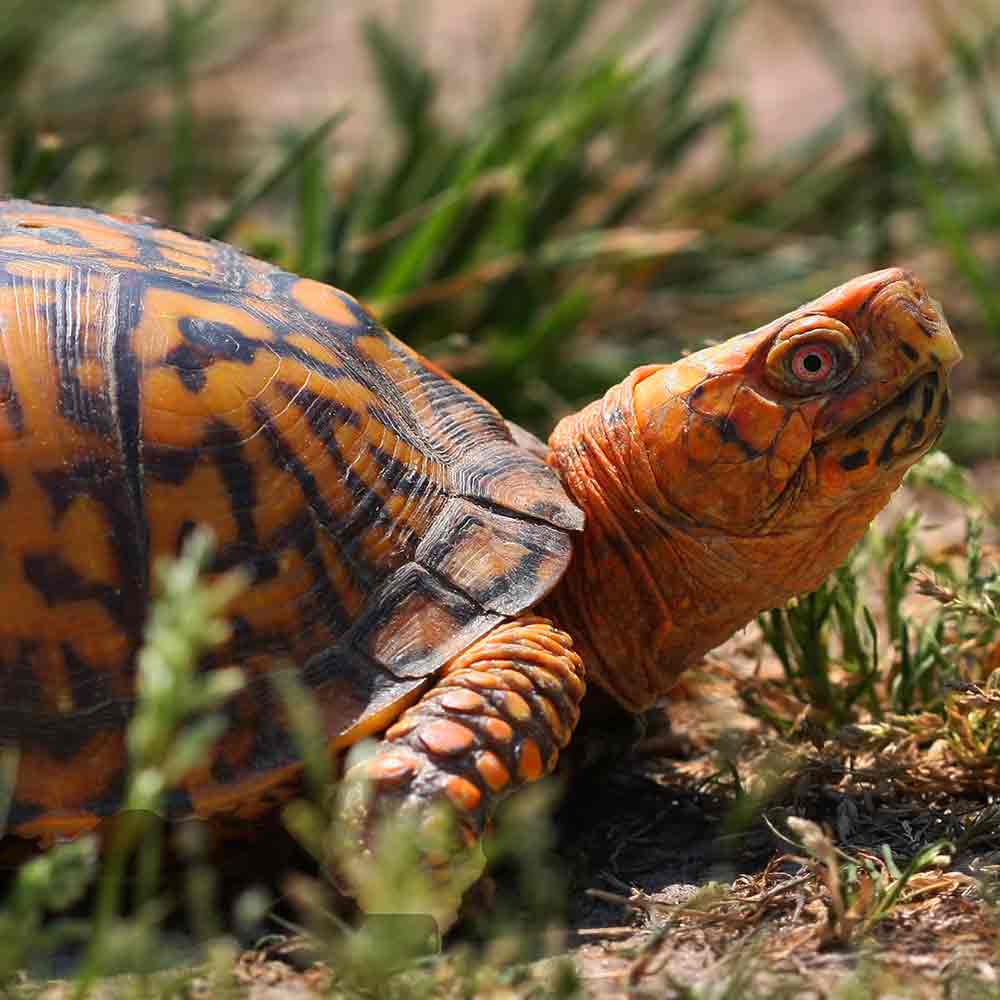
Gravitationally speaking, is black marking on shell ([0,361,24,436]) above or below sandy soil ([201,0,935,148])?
below

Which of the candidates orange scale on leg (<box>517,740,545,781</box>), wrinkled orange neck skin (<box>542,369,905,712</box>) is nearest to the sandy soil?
wrinkled orange neck skin (<box>542,369,905,712</box>)

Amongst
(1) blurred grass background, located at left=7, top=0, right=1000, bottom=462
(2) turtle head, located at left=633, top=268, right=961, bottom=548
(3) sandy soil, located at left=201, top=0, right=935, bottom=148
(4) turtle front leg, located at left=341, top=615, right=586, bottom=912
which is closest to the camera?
(4) turtle front leg, located at left=341, top=615, right=586, bottom=912

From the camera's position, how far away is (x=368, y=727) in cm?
222

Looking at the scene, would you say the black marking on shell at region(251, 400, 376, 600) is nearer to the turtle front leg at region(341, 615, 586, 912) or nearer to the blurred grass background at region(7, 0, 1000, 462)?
the turtle front leg at region(341, 615, 586, 912)

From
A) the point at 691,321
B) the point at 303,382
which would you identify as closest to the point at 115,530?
the point at 303,382

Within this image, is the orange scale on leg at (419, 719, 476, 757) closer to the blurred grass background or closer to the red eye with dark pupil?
the red eye with dark pupil

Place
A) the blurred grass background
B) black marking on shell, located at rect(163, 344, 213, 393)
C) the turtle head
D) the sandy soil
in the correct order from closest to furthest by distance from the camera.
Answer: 1. black marking on shell, located at rect(163, 344, 213, 393)
2. the turtle head
3. the blurred grass background
4. the sandy soil

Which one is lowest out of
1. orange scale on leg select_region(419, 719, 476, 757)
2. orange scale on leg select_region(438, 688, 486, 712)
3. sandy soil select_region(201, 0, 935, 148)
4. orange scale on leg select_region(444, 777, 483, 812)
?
orange scale on leg select_region(444, 777, 483, 812)

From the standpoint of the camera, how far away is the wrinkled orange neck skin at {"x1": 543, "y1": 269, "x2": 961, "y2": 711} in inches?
95.6

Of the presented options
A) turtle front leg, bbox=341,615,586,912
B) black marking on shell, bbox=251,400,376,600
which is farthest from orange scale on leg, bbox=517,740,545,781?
black marking on shell, bbox=251,400,376,600

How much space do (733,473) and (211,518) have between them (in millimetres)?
850

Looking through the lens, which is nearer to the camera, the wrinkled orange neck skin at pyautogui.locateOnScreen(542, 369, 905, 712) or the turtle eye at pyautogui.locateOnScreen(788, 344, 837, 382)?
the turtle eye at pyautogui.locateOnScreen(788, 344, 837, 382)

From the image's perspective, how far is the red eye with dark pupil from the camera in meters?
2.43

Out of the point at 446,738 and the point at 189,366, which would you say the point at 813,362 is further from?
the point at 189,366
